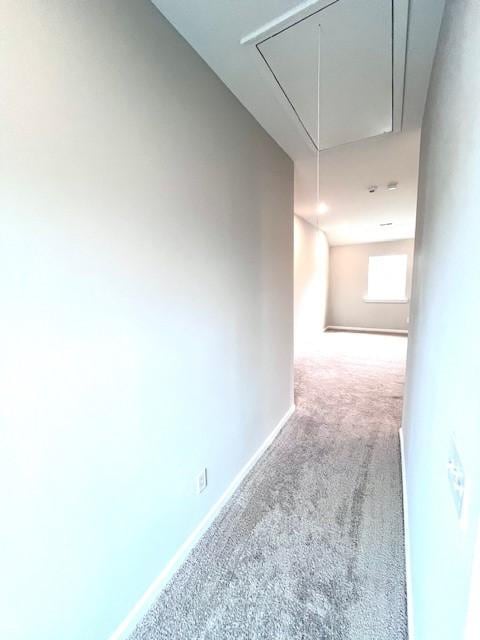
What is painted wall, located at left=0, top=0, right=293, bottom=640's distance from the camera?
76 centimetres

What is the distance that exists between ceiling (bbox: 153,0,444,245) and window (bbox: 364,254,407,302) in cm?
493

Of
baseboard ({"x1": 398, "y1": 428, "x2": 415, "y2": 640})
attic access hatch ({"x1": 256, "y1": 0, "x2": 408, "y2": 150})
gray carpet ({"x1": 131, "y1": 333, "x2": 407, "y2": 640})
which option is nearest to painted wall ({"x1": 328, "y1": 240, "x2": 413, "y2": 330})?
gray carpet ({"x1": 131, "y1": 333, "x2": 407, "y2": 640})

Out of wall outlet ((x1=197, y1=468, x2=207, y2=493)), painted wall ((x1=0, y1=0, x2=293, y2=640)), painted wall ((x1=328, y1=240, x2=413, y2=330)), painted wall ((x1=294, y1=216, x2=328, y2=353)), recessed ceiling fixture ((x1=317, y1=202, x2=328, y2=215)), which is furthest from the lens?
painted wall ((x1=328, y1=240, x2=413, y2=330))

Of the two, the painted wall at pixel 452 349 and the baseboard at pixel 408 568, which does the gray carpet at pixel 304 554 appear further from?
the painted wall at pixel 452 349

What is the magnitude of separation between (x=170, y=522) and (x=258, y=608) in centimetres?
49

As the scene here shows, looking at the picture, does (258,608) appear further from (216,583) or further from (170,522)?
(170,522)

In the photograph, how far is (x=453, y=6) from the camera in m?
0.92

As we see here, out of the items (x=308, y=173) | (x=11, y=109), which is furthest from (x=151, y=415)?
(x=308, y=173)

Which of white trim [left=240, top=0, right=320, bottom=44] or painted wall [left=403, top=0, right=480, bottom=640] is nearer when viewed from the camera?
painted wall [left=403, top=0, right=480, bottom=640]

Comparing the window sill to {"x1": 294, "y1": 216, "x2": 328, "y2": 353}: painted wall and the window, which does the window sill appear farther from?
{"x1": 294, "y1": 216, "x2": 328, "y2": 353}: painted wall

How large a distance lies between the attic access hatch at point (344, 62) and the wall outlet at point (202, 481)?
6.99 ft

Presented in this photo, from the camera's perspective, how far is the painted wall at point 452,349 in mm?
543

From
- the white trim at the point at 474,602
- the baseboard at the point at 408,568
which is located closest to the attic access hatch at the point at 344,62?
the white trim at the point at 474,602

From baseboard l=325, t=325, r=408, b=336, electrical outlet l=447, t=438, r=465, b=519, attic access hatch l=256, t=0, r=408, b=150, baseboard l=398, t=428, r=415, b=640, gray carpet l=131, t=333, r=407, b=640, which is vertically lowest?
gray carpet l=131, t=333, r=407, b=640
